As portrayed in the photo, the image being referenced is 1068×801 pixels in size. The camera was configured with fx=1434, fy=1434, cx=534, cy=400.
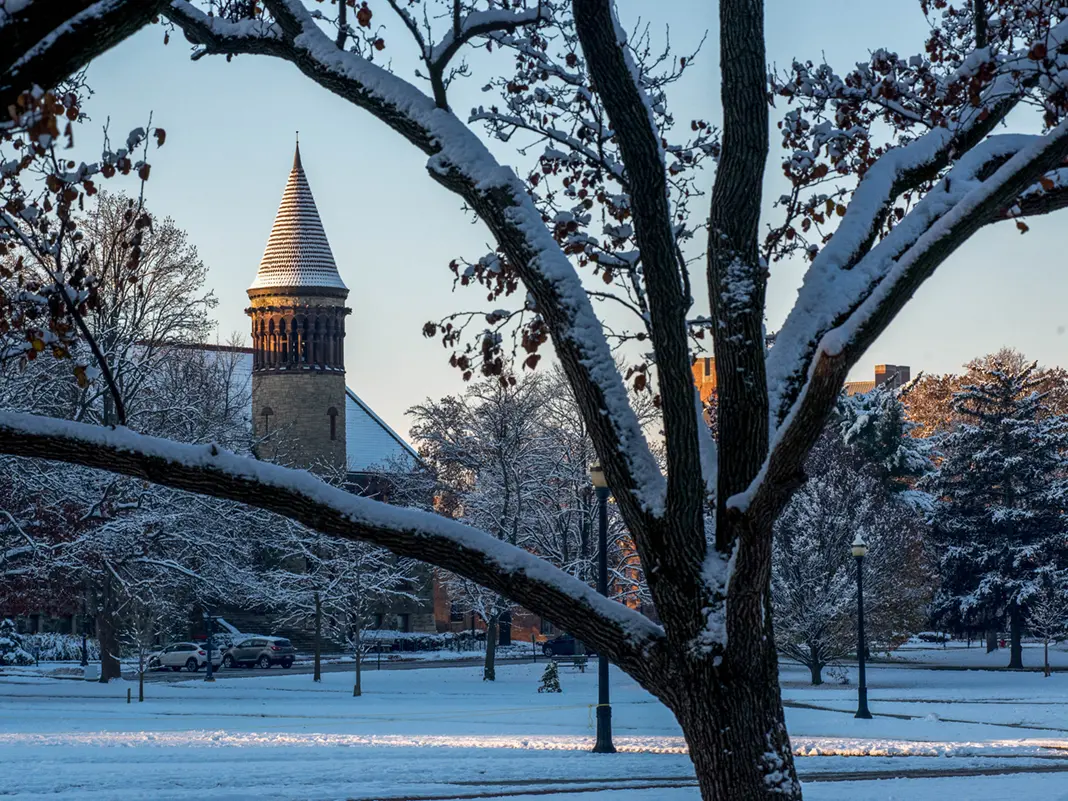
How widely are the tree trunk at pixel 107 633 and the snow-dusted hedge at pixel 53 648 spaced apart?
47.1 ft

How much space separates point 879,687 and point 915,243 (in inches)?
1530

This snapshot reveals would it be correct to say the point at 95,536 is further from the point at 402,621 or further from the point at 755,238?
the point at 402,621

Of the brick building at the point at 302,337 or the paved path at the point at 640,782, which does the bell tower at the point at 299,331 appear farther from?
the paved path at the point at 640,782

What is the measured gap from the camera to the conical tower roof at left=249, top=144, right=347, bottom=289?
3167 inches

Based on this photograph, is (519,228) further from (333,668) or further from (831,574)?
(333,668)

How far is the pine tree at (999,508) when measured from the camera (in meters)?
56.6

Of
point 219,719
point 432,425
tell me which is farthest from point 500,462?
point 219,719

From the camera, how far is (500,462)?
5041 centimetres

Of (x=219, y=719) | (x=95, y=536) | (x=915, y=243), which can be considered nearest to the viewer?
(x=915, y=243)

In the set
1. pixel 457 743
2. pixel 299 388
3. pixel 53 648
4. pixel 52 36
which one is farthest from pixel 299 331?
pixel 52 36

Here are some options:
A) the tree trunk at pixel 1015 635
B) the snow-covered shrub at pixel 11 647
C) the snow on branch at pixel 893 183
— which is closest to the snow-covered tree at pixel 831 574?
the tree trunk at pixel 1015 635

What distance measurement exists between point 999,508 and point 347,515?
2215 inches

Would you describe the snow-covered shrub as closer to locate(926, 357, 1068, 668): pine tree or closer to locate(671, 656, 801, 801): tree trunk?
locate(926, 357, 1068, 668): pine tree

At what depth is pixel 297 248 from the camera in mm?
81062
